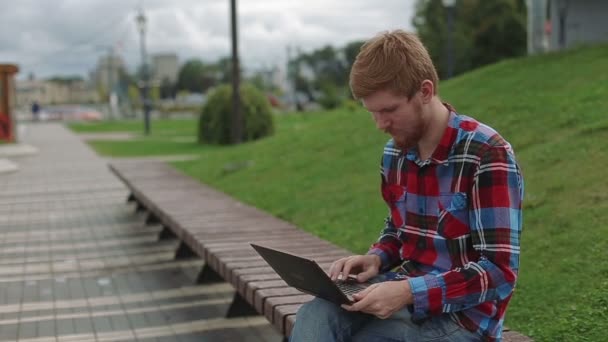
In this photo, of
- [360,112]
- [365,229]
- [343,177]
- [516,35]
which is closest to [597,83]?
[343,177]

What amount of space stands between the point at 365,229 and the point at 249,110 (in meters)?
17.4

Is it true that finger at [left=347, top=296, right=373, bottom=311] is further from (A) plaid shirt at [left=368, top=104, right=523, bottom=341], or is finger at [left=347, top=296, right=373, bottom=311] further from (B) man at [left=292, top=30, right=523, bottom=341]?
(A) plaid shirt at [left=368, top=104, right=523, bottom=341]

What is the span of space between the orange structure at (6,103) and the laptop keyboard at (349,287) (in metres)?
27.4

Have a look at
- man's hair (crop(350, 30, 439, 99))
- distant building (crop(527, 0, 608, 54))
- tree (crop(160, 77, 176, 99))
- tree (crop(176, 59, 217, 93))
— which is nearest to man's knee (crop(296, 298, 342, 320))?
man's hair (crop(350, 30, 439, 99))

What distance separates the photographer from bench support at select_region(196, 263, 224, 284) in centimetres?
671

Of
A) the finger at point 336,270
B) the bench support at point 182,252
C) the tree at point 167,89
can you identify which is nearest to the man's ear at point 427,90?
the finger at point 336,270

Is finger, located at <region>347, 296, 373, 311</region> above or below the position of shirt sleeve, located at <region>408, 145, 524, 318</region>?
below

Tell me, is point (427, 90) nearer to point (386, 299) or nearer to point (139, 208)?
point (386, 299)

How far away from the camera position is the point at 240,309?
5648mm

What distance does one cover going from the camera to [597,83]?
9.11 metres

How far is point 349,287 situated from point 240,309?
293 centimetres

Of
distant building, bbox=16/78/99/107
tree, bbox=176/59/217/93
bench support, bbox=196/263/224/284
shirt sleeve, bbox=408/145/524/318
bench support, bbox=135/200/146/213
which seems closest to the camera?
shirt sleeve, bbox=408/145/524/318

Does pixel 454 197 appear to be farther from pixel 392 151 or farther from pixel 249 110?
pixel 249 110

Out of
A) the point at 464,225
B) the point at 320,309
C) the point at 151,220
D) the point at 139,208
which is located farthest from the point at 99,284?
the point at 464,225
